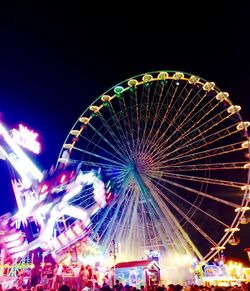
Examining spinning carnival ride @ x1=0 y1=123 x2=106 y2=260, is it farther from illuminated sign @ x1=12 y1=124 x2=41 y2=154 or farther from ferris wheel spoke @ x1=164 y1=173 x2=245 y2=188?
ferris wheel spoke @ x1=164 y1=173 x2=245 y2=188

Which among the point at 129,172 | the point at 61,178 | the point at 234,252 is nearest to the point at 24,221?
the point at 61,178

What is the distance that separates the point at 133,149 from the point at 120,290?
12275 millimetres

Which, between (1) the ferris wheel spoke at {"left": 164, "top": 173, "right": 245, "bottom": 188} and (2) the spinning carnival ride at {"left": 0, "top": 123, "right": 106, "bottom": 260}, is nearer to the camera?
(2) the spinning carnival ride at {"left": 0, "top": 123, "right": 106, "bottom": 260}

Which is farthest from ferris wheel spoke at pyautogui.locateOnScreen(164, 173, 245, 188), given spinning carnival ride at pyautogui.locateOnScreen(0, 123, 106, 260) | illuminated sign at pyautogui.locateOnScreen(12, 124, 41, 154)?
illuminated sign at pyautogui.locateOnScreen(12, 124, 41, 154)

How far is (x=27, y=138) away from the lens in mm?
22156

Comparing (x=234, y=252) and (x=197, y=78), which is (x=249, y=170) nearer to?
(x=197, y=78)

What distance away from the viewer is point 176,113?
23312 millimetres

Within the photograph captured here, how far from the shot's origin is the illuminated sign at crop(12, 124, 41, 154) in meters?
21.5

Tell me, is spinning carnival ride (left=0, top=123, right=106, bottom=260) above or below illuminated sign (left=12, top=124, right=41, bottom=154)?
below

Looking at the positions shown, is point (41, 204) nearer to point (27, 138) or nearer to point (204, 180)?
point (27, 138)

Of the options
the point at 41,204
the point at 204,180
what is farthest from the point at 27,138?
the point at 204,180

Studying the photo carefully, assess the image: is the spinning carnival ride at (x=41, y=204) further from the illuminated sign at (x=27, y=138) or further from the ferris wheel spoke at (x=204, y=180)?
the ferris wheel spoke at (x=204, y=180)

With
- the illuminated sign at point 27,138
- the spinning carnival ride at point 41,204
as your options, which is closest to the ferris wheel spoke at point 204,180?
the spinning carnival ride at point 41,204

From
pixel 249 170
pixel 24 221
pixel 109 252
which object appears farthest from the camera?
pixel 109 252
